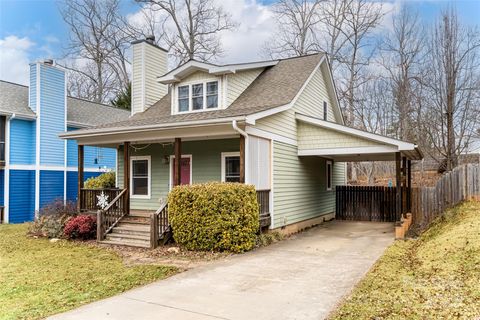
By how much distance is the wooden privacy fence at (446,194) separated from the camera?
35.8ft

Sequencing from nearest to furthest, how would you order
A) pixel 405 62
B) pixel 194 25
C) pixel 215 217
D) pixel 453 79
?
pixel 215 217
pixel 453 79
pixel 405 62
pixel 194 25

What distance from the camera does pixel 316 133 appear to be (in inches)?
502

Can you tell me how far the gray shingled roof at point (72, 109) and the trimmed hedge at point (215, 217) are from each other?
11.5 meters

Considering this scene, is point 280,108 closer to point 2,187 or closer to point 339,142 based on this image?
point 339,142

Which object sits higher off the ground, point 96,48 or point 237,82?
point 96,48

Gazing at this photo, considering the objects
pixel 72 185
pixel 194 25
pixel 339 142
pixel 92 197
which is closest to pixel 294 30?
pixel 194 25

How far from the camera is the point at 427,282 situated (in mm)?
5914

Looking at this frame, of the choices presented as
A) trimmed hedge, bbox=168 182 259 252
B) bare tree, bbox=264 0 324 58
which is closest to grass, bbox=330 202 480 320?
trimmed hedge, bbox=168 182 259 252

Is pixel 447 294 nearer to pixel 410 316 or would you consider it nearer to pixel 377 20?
pixel 410 316

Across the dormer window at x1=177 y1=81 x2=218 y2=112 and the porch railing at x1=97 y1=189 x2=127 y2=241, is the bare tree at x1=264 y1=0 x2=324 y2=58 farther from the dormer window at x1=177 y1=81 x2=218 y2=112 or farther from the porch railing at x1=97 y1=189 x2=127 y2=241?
the porch railing at x1=97 y1=189 x2=127 y2=241

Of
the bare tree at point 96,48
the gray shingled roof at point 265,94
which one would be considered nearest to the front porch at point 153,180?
the gray shingled roof at point 265,94

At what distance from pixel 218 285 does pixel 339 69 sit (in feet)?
78.4

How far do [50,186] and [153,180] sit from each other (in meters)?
7.28

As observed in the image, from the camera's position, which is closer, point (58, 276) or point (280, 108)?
point (58, 276)
